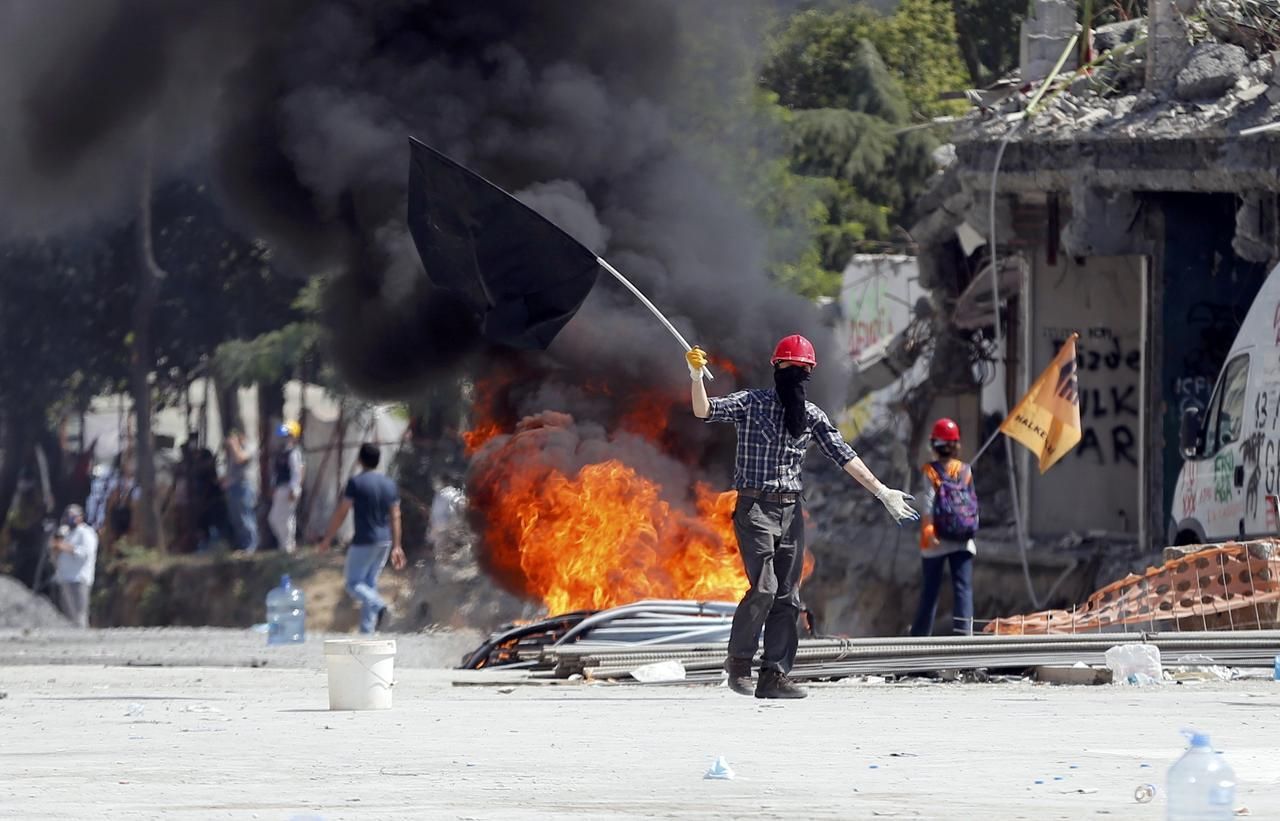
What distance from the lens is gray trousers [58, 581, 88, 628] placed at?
25.1m

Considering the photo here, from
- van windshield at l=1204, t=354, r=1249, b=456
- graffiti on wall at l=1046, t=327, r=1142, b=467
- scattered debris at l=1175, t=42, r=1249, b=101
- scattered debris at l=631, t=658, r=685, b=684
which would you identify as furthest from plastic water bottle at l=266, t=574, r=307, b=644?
scattered debris at l=1175, t=42, r=1249, b=101

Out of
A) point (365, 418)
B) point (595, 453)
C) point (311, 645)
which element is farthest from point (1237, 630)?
point (365, 418)

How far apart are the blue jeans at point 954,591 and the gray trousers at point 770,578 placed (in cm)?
392

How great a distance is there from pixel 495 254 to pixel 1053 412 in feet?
16.2

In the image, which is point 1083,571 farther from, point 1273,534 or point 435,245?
point 435,245

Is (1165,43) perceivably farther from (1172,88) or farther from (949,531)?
(949,531)

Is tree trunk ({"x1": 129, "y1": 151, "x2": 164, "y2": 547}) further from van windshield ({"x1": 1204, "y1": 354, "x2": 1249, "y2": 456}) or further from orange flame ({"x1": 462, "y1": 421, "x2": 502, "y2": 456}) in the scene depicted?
van windshield ({"x1": 1204, "y1": 354, "x2": 1249, "y2": 456})

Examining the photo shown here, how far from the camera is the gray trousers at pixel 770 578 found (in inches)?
393

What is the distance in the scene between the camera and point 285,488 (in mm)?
29797

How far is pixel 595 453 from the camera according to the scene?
A: 14.9m

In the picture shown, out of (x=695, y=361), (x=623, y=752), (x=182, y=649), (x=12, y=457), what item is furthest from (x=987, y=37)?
(x=623, y=752)

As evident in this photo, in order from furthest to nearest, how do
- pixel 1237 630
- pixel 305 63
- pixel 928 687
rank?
pixel 305 63 → pixel 1237 630 → pixel 928 687

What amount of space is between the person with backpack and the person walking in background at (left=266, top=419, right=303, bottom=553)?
16.4m

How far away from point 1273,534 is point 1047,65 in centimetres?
803
